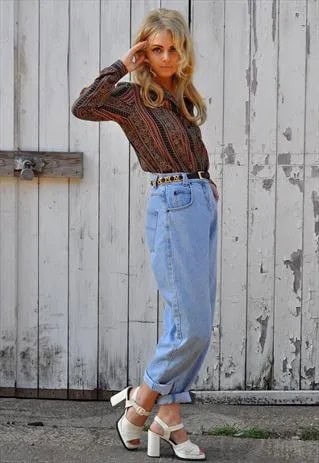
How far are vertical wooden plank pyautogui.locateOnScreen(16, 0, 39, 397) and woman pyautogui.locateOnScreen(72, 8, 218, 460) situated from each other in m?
1.03

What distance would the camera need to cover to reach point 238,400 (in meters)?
5.43

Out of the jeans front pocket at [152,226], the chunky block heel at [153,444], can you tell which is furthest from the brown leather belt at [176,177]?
the chunky block heel at [153,444]

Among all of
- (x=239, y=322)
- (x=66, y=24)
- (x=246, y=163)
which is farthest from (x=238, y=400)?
(x=66, y=24)

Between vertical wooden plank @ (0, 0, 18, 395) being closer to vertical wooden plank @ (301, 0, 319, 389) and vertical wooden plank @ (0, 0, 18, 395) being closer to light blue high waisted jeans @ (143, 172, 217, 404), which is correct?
light blue high waisted jeans @ (143, 172, 217, 404)

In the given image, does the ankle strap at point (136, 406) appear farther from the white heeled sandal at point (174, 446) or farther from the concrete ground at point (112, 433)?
the concrete ground at point (112, 433)

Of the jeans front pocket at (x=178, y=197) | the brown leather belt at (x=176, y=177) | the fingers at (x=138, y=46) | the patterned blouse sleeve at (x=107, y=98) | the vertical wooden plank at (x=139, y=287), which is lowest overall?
the vertical wooden plank at (x=139, y=287)

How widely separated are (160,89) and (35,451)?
1.60 meters

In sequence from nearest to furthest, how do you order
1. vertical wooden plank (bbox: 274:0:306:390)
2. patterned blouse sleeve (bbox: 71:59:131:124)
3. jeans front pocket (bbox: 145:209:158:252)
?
patterned blouse sleeve (bbox: 71:59:131:124)
jeans front pocket (bbox: 145:209:158:252)
vertical wooden plank (bbox: 274:0:306:390)

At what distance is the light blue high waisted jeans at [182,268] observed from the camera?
14.3 feet

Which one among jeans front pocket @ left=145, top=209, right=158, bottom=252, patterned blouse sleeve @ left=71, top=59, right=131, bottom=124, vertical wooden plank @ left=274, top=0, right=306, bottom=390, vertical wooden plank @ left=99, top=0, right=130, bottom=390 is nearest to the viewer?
patterned blouse sleeve @ left=71, top=59, right=131, bottom=124

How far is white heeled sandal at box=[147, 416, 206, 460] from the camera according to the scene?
4539mm

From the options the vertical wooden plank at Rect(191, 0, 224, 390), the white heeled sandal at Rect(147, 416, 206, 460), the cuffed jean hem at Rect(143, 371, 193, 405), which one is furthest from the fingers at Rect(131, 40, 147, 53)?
the white heeled sandal at Rect(147, 416, 206, 460)

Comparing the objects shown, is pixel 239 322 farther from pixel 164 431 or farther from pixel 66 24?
pixel 66 24

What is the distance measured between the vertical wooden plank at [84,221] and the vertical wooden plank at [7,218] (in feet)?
0.91
